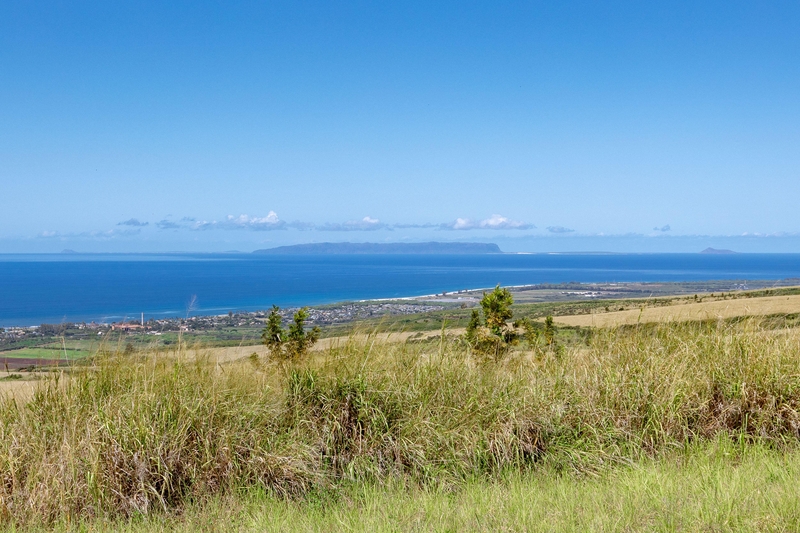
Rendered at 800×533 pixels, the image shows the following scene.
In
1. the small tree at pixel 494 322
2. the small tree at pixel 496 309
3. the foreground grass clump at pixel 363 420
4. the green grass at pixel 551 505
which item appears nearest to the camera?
the green grass at pixel 551 505

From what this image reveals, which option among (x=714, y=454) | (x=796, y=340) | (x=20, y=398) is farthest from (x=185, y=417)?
(x=796, y=340)

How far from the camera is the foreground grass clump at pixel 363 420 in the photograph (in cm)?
507

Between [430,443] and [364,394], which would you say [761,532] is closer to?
[430,443]

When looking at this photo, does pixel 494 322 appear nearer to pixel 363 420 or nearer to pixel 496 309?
pixel 496 309

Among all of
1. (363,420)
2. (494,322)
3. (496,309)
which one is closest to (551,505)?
(363,420)

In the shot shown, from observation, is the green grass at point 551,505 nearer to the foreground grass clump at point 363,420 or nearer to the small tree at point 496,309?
the foreground grass clump at point 363,420

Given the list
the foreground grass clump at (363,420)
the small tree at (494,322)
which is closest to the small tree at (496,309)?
the small tree at (494,322)

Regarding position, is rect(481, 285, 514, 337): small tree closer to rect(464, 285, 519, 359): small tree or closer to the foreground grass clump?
rect(464, 285, 519, 359): small tree

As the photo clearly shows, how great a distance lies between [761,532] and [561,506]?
3.93 feet

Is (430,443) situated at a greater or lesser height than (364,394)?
lesser

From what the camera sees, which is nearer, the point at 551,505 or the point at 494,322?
the point at 551,505

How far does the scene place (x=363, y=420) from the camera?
5949 millimetres

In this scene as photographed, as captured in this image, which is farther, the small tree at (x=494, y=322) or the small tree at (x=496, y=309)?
the small tree at (x=496, y=309)

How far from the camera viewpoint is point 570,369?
7.10 m
